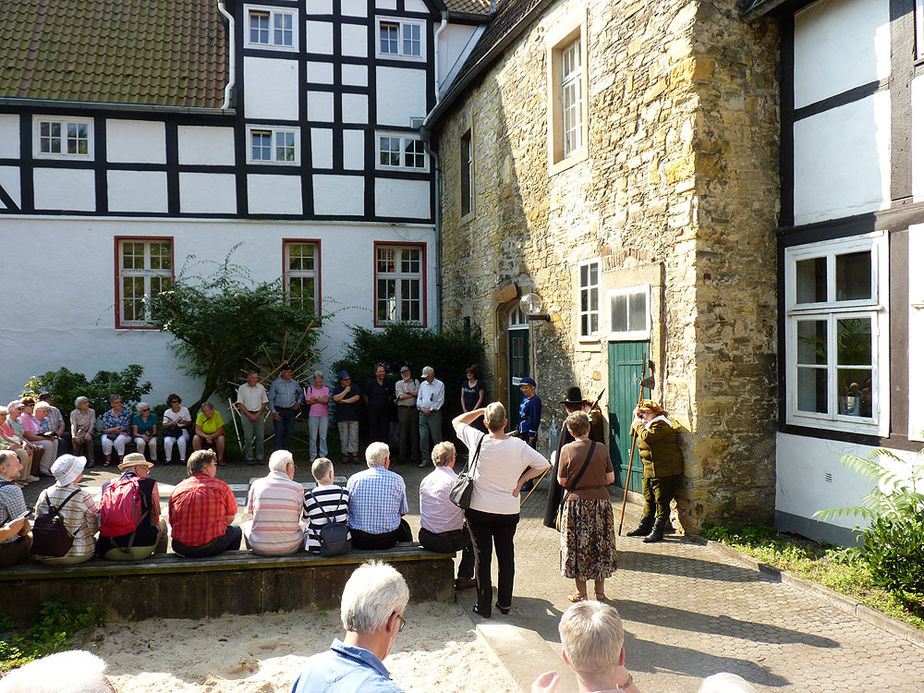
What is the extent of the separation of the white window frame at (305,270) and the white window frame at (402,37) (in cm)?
435

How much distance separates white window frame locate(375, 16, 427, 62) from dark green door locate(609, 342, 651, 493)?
1006 cm

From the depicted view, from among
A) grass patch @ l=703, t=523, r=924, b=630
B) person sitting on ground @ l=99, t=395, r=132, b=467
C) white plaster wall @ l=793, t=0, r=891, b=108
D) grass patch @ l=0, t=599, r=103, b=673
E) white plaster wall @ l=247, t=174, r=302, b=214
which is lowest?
grass patch @ l=0, t=599, r=103, b=673

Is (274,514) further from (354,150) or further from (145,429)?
(354,150)

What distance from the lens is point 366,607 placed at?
2.24m

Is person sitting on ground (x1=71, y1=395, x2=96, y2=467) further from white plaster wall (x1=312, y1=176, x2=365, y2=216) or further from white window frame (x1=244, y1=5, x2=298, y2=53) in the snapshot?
white window frame (x1=244, y1=5, x2=298, y2=53)

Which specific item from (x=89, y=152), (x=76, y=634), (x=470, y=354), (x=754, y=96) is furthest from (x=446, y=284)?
(x=76, y=634)

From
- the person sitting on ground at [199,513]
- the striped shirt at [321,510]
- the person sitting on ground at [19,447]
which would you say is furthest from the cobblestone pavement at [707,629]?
the person sitting on ground at [19,447]

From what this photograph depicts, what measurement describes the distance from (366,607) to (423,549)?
3.40 meters

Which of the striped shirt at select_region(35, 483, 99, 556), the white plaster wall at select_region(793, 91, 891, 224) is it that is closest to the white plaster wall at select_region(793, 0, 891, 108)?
the white plaster wall at select_region(793, 91, 891, 224)

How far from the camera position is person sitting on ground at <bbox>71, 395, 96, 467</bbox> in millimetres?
11820

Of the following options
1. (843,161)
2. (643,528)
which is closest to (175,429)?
(643,528)

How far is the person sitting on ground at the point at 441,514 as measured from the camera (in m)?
5.47

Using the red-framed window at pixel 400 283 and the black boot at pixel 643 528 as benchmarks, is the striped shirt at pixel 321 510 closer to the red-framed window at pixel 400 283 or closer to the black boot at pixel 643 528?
the black boot at pixel 643 528

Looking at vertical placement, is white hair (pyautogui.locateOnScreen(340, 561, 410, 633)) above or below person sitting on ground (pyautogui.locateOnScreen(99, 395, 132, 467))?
above
